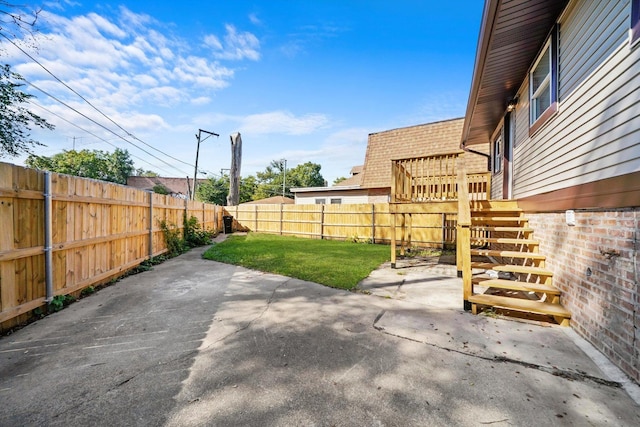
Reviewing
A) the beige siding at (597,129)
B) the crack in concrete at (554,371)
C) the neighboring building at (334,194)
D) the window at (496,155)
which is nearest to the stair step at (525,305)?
the crack in concrete at (554,371)

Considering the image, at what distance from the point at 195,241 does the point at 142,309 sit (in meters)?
6.67

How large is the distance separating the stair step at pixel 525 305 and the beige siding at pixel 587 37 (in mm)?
2665

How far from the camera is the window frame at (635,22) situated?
2071mm

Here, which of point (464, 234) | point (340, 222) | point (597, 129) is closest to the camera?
point (597, 129)

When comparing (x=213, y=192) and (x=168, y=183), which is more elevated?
(x=168, y=183)

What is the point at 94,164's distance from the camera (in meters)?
34.3

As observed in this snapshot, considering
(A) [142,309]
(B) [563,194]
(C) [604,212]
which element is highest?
(B) [563,194]

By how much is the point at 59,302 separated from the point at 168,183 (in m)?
45.4

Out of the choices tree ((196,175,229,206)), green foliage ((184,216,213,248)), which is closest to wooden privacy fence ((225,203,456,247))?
green foliage ((184,216,213,248))

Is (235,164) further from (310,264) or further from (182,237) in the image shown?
(310,264)

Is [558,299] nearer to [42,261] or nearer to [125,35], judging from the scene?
[42,261]

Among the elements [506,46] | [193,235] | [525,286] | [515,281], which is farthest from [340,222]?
[525,286]

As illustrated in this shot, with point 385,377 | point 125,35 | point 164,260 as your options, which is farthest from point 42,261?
point 125,35

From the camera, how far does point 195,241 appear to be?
966 cm
